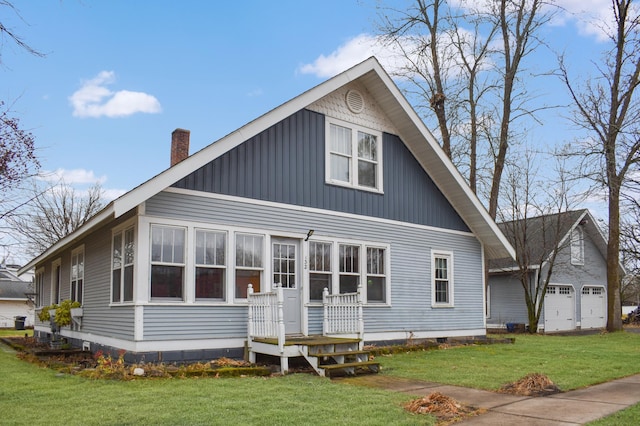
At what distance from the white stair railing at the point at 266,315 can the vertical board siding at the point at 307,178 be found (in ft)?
7.60

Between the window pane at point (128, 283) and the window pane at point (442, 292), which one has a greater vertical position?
the window pane at point (128, 283)

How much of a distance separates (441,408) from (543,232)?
64.5 ft

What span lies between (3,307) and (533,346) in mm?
37396

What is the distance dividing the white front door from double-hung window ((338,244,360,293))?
1.36 meters

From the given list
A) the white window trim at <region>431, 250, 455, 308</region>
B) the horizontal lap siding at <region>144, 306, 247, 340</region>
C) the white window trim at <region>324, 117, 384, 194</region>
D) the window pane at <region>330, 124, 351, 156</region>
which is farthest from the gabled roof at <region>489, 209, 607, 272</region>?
the horizontal lap siding at <region>144, 306, 247, 340</region>

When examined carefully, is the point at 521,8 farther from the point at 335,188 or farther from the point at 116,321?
the point at 116,321

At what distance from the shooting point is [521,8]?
24.9 meters

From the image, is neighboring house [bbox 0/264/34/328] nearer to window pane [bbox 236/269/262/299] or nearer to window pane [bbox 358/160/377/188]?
window pane [bbox 358/160/377/188]

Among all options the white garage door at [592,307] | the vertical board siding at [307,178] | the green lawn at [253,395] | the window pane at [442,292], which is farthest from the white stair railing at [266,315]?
the white garage door at [592,307]

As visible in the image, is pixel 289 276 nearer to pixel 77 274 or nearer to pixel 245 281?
pixel 245 281

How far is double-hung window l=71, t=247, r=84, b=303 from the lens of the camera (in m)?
15.9

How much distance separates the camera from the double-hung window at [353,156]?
1472 centimetres

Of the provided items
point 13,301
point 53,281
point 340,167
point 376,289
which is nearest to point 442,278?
point 376,289

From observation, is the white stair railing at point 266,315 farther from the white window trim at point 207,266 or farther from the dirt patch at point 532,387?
the dirt patch at point 532,387
